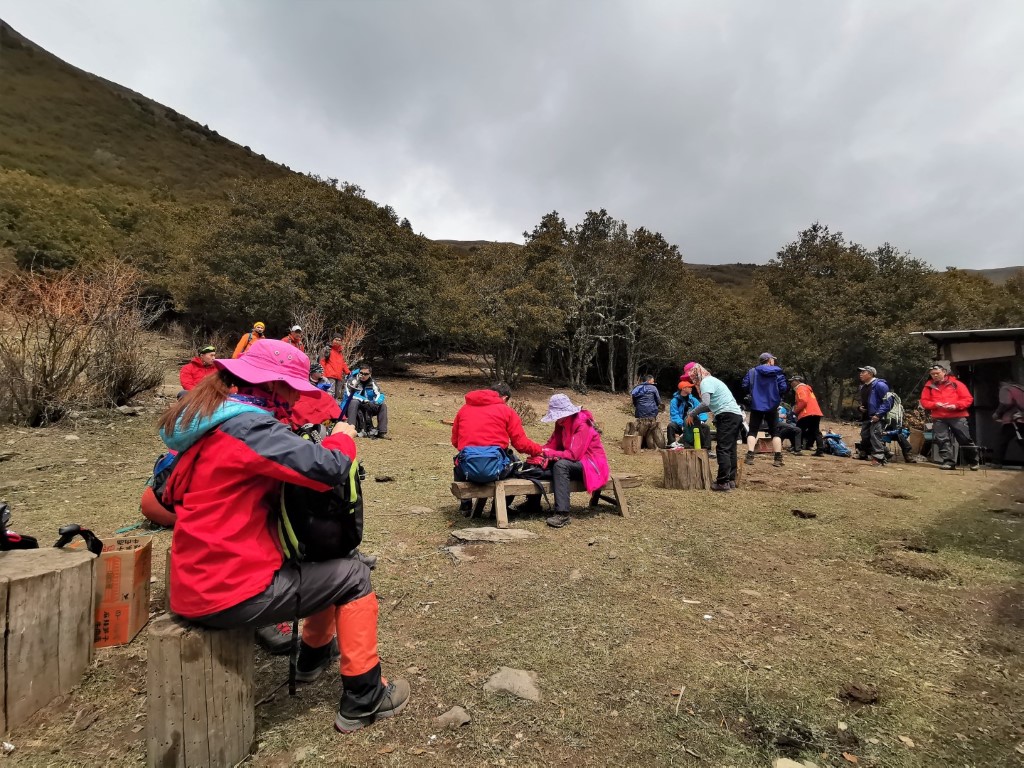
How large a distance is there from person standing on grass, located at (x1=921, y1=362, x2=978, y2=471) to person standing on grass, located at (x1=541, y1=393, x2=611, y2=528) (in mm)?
7785

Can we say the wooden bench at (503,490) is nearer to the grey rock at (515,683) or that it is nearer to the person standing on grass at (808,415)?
the grey rock at (515,683)

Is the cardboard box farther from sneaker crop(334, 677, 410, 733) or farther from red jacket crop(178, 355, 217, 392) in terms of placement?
red jacket crop(178, 355, 217, 392)

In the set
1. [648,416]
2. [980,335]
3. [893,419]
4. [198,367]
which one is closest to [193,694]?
[198,367]

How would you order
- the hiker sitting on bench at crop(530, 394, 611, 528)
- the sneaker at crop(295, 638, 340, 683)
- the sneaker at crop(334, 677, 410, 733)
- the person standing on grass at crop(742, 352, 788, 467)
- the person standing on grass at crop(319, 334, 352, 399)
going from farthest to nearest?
1. the person standing on grass at crop(319, 334, 352, 399)
2. the person standing on grass at crop(742, 352, 788, 467)
3. the hiker sitting on bench at crop(530, 394, 611, 528)
4. the sneaker at crop(295, 638, 340, 683)
5. the sneaker at crop(334, 677, 410, 733)

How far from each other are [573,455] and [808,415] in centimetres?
826

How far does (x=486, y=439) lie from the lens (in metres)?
5.52

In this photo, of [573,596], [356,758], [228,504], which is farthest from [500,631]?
[228,504]

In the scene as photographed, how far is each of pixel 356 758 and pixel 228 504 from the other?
48.1 inches

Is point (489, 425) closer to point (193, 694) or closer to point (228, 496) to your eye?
point (228, 496)

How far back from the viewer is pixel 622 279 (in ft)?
88.6

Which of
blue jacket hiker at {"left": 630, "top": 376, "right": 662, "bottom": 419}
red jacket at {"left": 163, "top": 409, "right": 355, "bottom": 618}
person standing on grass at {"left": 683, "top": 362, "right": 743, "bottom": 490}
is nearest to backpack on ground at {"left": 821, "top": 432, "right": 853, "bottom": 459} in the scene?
blue jacket hiker at {"left": 630, "top": 376, "right": 662, "bottom": 419}

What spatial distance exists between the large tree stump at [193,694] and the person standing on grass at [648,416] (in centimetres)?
1070

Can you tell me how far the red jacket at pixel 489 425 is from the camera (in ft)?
18.1

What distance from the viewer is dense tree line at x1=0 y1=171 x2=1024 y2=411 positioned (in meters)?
21.8
